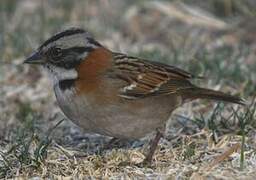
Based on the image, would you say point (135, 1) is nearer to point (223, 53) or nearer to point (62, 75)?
point (223, 53)

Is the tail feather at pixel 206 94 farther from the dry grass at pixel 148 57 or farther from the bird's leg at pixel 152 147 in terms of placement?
the bird's leg at pixel 152 147

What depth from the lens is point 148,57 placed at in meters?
7.88

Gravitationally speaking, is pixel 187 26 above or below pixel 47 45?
below

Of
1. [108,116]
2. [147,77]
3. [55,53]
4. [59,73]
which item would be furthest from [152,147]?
[55,53]

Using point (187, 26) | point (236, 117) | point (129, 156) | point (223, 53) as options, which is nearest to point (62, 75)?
point (129, 156)

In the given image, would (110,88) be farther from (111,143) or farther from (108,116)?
(111,143)

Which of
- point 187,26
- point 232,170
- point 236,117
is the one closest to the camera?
point 232,170

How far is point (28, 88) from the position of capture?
25.4 feet

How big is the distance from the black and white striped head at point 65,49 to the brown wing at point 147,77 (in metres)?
0.32

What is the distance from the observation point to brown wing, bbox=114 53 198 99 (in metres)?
5.90

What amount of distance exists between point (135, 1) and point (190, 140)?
3879mm

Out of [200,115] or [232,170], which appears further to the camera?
[200,115]

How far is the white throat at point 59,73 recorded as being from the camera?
5773 millimetres

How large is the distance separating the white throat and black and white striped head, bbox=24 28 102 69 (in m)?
0.03
